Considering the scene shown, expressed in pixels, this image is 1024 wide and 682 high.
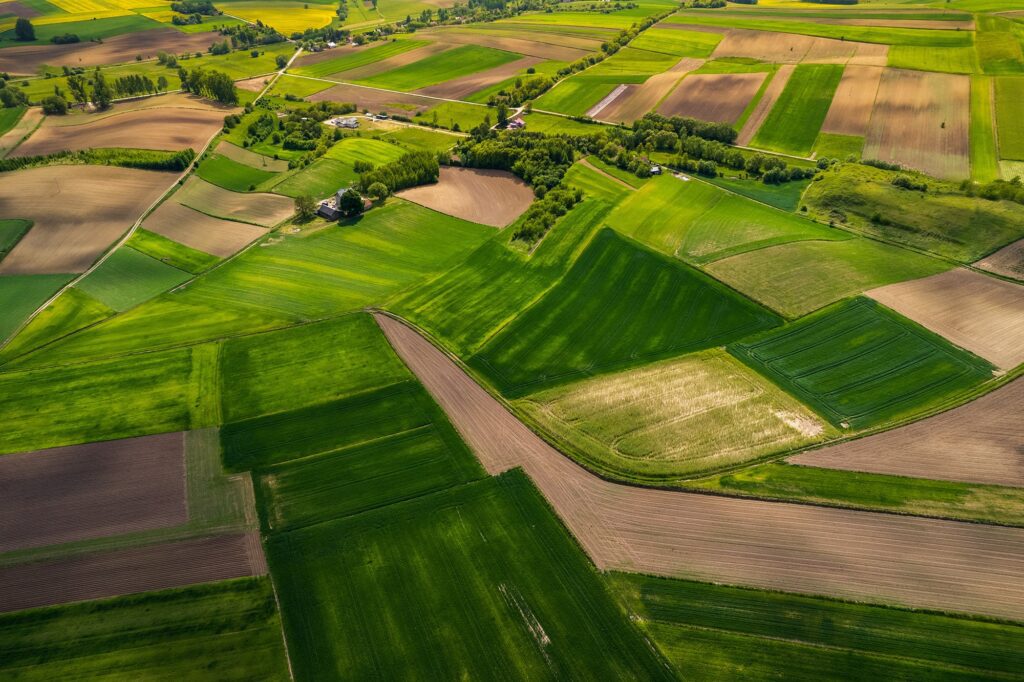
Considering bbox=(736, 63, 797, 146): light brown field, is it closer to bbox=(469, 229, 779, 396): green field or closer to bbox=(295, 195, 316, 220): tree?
bbox=(469, 229, 779, 396): green field

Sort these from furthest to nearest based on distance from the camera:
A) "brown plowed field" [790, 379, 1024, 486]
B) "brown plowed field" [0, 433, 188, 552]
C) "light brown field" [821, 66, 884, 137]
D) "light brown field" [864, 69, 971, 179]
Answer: "light brown field" [821, 66, 884, 137] → "light brown field" [864, 69, 971, 179] → "brown plowed field" [790, 379, 1024, 486] → "brown plowed field" [0, 433, 188, 552]

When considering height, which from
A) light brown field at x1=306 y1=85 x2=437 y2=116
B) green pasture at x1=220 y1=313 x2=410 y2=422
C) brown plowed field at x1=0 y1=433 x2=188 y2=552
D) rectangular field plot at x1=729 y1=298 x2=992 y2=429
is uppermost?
light brown field at x1=306 y1=85 x2=437 y2=116

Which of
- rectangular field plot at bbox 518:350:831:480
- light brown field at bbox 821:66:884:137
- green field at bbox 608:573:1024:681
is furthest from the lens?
light brown field at bbox 821:66:884:137

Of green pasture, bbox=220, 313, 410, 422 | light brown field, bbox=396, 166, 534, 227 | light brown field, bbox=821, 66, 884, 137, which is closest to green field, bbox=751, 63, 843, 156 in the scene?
light brown field, bbox=821, 66, 884, 137

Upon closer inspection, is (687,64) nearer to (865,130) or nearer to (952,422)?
(865,130)

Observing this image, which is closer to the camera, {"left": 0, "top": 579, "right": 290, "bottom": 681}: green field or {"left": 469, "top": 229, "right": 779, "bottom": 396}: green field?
{"left": 0, "top": 579, "right": 290, "bottom": 681}: green field

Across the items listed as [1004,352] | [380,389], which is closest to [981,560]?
[1004,352]
